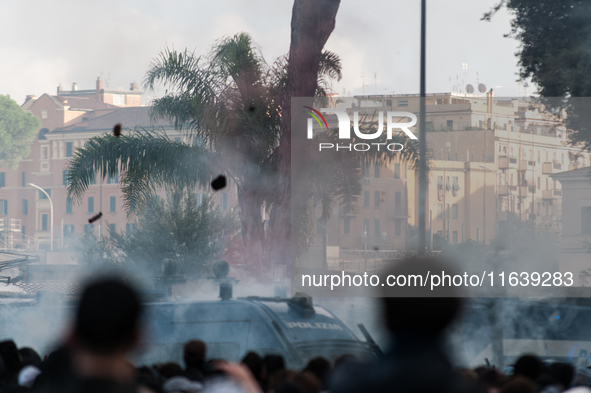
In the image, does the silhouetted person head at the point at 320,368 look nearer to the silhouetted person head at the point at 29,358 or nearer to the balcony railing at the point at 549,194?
the silhouetted person head at the point at 29,358

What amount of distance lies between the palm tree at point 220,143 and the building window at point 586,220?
1226 centimetres

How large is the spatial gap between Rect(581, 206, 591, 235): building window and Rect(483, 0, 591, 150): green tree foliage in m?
9.19

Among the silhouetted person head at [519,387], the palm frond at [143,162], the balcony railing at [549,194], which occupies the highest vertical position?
the palm frond at [143,162]

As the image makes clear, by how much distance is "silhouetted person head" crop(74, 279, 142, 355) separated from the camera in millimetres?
2424

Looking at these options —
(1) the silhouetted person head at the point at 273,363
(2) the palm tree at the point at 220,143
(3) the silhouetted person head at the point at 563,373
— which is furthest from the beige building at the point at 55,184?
(3) the silhouetted person head at the point at 563,373

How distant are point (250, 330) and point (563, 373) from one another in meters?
3.04

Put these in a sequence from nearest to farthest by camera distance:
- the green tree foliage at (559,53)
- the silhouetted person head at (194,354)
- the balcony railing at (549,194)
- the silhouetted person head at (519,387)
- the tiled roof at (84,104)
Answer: the silhouetted person head at (519,387) → the silhouetted person head at (194,354) → the green tree foliage at (559,53) → the balcony railing at (549,194) → the tiled roof at (84,104)

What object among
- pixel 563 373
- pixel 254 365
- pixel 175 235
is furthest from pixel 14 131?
pixel 563 373

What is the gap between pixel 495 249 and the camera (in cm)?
1836

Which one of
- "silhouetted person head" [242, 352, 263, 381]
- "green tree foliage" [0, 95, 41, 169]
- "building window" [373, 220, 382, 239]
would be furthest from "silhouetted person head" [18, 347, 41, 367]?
"green tree foliage" [0, 95, 41, 169]

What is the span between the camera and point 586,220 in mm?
26234

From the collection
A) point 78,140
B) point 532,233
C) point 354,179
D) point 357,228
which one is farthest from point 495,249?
point 78,140

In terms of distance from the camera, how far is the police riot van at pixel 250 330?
23.3 feet

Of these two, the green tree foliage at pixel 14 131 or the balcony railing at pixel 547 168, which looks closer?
the balcony railing at pixel 547 168
